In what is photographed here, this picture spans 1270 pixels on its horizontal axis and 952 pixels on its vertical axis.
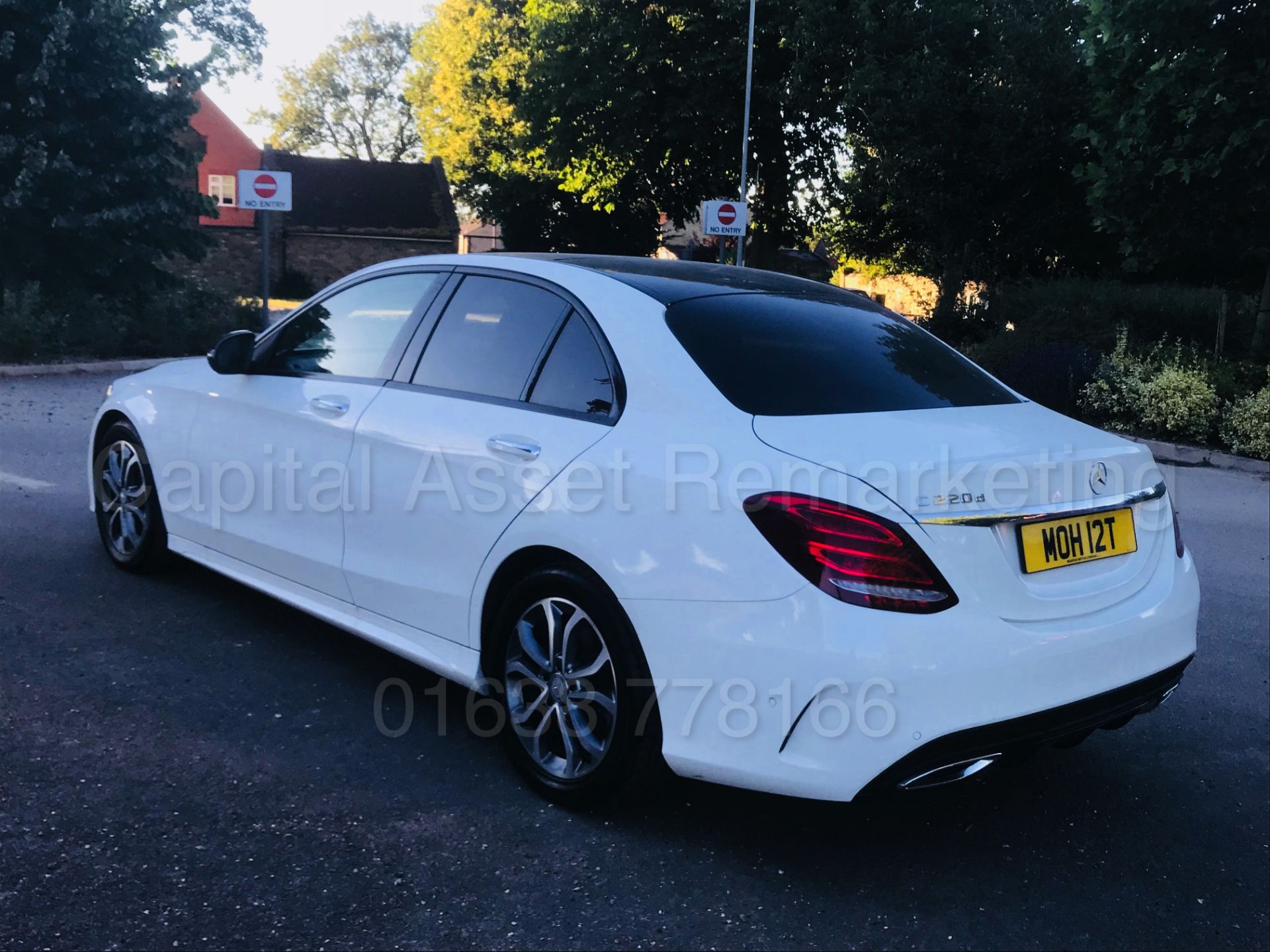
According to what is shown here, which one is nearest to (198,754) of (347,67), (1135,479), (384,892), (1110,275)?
(384,892)

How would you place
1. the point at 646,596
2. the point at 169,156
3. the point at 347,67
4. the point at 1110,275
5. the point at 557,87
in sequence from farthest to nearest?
the point at 347,67, the point at 557,87, the point at 1110,275, the point at 169,156, the point at 646,596

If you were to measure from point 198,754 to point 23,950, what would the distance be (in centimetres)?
115

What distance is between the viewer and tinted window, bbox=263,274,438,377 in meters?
4.50

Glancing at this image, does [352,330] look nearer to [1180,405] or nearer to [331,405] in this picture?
[331,405]

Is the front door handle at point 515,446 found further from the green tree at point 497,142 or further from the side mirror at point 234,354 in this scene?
the green tree at point 497,142

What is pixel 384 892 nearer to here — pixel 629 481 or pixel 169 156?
pixel 629 481

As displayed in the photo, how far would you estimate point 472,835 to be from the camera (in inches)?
137

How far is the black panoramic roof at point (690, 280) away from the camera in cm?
402

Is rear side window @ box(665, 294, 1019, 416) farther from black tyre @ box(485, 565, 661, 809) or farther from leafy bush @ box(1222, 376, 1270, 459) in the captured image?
leafy bush @ box(1222, 376, 1270, 459)

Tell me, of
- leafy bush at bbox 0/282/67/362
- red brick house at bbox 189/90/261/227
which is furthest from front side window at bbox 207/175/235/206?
leafy bush at bbox 0/282/67/362

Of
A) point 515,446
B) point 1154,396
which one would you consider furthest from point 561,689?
point 1154,396

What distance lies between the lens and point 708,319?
3.84 meters

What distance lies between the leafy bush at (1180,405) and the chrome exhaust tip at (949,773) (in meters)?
11.7

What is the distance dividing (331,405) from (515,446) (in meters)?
1.11
